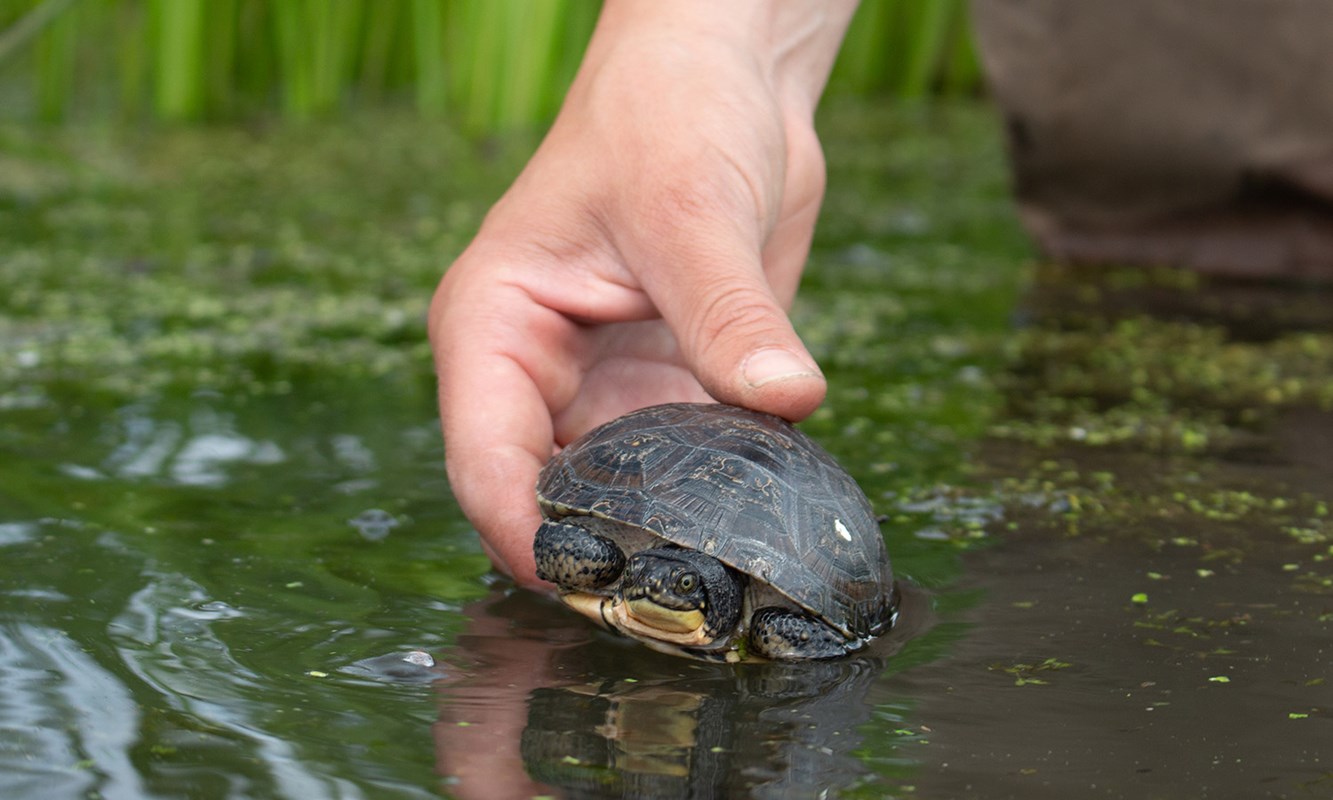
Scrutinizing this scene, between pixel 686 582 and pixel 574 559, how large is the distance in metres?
0.13

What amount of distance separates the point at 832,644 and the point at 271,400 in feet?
4.42

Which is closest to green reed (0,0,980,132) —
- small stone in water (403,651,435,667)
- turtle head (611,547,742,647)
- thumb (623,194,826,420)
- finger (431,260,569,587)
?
finger (431,260,569,587)

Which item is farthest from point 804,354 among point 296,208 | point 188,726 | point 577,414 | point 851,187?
point 851,187

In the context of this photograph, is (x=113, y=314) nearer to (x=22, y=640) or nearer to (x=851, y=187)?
(x=22, y=640)

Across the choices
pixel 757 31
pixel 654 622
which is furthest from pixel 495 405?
pixel 757 31

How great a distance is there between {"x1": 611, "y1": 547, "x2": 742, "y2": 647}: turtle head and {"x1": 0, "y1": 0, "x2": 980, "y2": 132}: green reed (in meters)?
3.85

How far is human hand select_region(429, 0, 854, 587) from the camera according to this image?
5.78 feet

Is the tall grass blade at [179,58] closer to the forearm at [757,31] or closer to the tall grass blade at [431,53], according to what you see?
the tall grass blade at [431,53]

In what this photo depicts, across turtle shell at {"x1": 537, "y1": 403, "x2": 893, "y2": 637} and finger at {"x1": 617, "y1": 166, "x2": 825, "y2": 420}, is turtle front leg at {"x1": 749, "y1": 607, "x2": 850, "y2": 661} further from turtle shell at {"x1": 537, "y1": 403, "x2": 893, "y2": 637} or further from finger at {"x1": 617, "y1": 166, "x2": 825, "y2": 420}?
finger at {"x1": 617, "y1": 166, "x2": 825, "y2": 420}

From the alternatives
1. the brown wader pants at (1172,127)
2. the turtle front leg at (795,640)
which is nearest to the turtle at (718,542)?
the turtle front leg at (795,640)

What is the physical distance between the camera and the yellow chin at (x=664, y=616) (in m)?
1.51

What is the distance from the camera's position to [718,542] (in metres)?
1.62

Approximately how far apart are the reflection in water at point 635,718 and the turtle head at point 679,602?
1.4 inches

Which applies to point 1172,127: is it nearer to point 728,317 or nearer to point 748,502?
point 728,317
